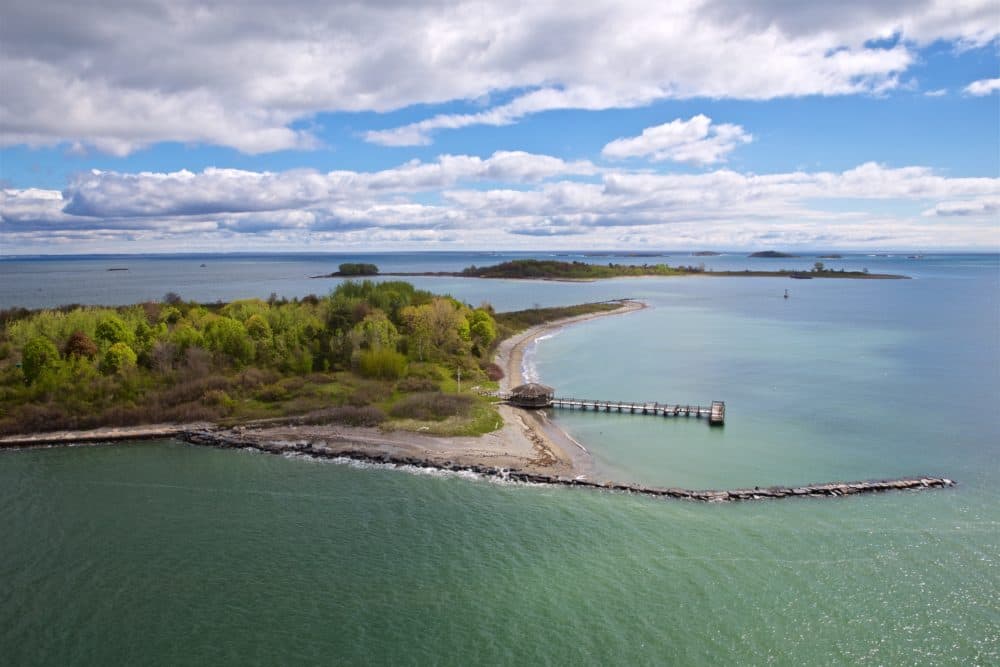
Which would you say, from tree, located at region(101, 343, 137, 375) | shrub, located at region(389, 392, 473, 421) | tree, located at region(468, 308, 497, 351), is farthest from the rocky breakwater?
tree, located at region(468, 308, 497, 351)

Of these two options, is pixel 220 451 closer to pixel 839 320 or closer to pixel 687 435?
pixel 687 435

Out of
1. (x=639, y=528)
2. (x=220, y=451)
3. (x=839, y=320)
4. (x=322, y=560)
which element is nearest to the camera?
(x=322, y=560)

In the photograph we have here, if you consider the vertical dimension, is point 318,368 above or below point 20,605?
above

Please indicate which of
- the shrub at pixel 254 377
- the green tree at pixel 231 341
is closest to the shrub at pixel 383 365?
the shrub at pixel 254 377

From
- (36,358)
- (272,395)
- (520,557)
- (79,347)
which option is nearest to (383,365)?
(272,395)

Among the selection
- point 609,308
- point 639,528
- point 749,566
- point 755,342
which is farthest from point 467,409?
point 609,308
